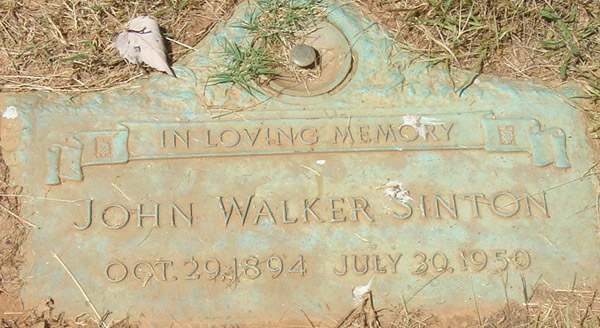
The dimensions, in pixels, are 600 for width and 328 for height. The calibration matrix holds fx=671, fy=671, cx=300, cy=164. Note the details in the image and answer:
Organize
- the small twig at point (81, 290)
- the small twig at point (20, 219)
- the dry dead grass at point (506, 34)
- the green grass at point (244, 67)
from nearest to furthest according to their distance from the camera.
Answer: the small twig at point (81, 290) < the small twig at point (20, 219) < the green grass at point (244, 67) < the dry dead grass at point (506, 34)

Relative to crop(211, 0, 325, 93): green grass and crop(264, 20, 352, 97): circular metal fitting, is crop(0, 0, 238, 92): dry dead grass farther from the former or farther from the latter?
crop(264, 20, 352, 97): circular metal fitting

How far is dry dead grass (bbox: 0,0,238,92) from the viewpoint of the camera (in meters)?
2.88

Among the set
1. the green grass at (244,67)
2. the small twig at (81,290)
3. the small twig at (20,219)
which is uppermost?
the green grass at (244,67)

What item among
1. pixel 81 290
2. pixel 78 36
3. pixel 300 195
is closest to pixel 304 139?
pixel 300 195

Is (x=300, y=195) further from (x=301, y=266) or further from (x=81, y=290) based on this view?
(x=81, y=290)

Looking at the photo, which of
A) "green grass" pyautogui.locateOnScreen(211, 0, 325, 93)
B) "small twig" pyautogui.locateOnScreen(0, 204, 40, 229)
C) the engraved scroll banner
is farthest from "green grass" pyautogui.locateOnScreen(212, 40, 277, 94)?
"small twig" pyautogui.locateOnScreen(0, 204, 40, 229)

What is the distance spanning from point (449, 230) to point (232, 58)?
1150 mm

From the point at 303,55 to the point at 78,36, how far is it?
102cm

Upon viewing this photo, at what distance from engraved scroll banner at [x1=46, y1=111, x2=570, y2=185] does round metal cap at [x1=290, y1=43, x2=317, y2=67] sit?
0.91 feet

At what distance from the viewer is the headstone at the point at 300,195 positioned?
8.24ft

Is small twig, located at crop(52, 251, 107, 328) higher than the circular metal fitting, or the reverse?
the circular metal fitting

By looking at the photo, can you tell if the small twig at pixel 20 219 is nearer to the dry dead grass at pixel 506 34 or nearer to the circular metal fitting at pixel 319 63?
the circular metal fitting at pixel 319 63

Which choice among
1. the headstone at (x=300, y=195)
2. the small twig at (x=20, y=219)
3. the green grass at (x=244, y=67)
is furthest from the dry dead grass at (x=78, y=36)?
the small twig at (x=20, y=219)

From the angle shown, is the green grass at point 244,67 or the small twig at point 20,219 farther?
the green grass at point 244,67
